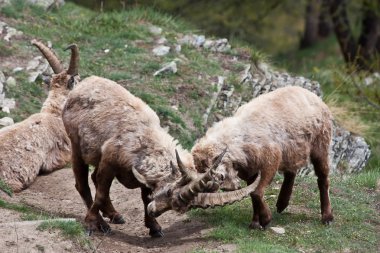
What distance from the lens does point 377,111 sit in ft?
65.4

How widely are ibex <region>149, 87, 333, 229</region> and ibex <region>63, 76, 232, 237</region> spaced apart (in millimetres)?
295

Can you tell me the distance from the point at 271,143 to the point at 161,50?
26.2ft

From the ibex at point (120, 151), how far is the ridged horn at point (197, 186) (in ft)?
0.03

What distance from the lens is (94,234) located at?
31.1 feet

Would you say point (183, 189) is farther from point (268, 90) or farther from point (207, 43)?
point (207, 43)

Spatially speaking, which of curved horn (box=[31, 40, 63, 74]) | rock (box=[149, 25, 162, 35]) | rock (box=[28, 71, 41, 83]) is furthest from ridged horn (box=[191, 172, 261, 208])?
rock (box=[149, 25, 162, 35])

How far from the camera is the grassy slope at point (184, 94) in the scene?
→ 31.7 ft

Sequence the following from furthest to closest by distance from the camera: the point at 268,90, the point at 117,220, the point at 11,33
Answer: the point at 268,90 → the point at 11,33 → the point at 117,220

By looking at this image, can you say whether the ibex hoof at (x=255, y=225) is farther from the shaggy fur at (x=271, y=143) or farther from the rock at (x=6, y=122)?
the rock at (x=6, y=122)

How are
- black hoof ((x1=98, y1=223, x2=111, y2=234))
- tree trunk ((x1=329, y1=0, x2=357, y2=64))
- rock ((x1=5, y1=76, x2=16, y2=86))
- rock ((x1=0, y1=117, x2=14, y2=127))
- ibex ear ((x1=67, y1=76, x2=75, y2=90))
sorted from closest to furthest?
black hoof ((x1=98, y1=223, x2=111, y2=234)) < ibex ear ((x1=67, y1=76, x2=75, y2=90)) < rock ((x1=0, y1=117, x2=14, y2=127)) < rock ((x1=5, y1=76, x2=16, y2=86)) < tree trunk ((x1=329, y1=0, x2=357, y2=64))

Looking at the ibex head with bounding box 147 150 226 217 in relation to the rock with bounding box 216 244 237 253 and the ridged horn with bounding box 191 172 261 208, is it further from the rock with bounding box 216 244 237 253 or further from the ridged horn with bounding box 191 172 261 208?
the rock with bounding box 216 244 237 253

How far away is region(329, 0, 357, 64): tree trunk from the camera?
23.8 meters

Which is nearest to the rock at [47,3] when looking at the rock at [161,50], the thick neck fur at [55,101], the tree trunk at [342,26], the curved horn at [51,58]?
the rock at [161,50]

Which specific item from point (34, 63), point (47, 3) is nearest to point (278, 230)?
point (34, 63)
